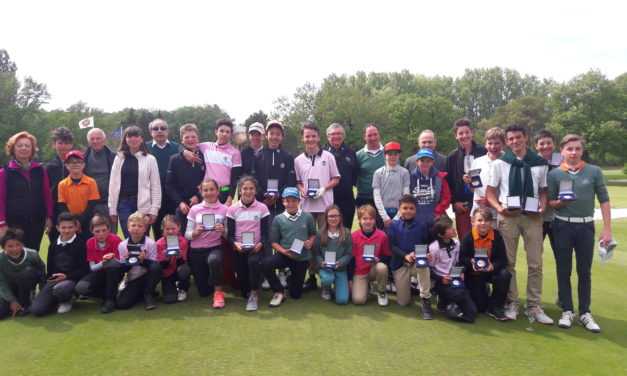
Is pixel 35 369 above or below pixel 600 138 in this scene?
below

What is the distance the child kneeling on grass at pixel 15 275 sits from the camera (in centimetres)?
516

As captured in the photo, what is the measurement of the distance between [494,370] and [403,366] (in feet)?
2.77

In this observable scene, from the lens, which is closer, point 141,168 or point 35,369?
point 35,369

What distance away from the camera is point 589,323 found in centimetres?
477

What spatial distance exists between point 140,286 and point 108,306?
450 mm

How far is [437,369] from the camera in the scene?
3717 mm

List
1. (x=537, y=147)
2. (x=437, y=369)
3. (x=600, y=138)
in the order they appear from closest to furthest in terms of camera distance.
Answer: (x=437, y=369), (x=537, y=147), (x=600, y=138)

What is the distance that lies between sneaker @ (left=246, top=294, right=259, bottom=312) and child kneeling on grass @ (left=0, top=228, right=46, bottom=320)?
9.26 feet

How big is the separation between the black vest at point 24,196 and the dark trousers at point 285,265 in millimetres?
3441

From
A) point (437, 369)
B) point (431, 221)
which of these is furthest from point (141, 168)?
point (437, 369)

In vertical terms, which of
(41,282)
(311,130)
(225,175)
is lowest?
(41,282)

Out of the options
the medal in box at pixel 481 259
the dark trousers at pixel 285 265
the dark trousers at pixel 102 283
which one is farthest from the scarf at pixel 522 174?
the dark trousers at pixel 102 283

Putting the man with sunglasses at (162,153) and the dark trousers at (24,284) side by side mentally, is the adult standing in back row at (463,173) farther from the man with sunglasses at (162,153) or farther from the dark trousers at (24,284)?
the dark trousers at (24,284)

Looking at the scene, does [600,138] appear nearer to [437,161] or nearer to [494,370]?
[437,161]
